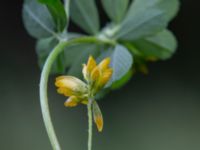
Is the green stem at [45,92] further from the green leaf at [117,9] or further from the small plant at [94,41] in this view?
the green leaf at [117,9]

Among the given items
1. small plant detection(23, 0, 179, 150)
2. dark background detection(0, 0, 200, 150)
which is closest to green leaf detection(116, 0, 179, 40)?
small plant detection(23, 0, 179, 150)

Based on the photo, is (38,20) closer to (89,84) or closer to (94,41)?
(94,41)

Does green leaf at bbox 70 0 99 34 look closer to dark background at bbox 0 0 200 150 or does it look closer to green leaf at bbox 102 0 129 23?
green leaf at bbox 102 0 129 23

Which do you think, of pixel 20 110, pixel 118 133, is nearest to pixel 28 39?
pixel 20 110

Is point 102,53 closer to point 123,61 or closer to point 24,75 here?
point 123,61

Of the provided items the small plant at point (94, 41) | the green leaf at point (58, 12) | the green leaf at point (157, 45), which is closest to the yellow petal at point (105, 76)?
the small plant at point (94, 41)

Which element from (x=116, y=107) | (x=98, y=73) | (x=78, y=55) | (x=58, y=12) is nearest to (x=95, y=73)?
(x=98, y=73)
